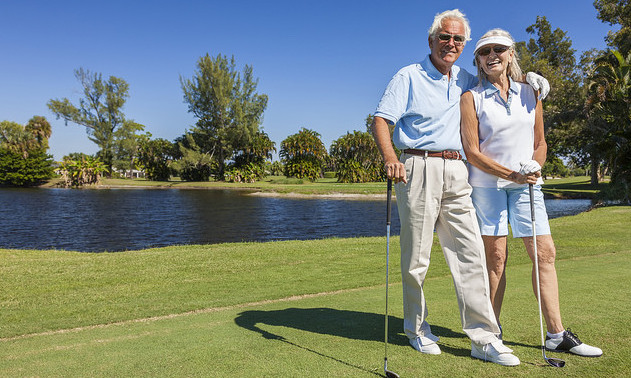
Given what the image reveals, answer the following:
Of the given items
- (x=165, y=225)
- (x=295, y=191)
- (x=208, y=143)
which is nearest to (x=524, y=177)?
(x=165, y=225)

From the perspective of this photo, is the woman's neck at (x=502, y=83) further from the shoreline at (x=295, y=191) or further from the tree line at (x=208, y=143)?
the tree line at (x=208, y=143)

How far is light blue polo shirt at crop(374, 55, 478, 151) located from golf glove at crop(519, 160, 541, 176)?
18.8 inches

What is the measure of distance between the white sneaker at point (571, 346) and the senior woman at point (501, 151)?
10cm

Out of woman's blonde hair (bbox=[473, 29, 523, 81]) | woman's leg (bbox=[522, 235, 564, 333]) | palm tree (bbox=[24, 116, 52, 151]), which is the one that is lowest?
woman's leg (bbox=[522, 235, 564, 333])

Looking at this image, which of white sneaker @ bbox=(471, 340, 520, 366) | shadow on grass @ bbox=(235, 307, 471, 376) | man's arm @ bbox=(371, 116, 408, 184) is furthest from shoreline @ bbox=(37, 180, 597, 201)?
man's arm @ bbox=(371, 116, 408, 184)

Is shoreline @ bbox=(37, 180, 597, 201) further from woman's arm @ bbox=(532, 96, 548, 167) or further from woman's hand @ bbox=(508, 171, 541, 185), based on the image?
woman's hand @ bbox=(508, 171, 541, 185)

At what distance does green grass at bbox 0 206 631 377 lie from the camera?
3170mm

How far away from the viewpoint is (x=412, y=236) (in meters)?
3.49

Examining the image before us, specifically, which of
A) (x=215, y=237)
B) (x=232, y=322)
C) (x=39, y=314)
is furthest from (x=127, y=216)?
(x=232, y=322)

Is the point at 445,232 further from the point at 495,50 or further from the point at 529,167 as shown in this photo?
the point at 495,50

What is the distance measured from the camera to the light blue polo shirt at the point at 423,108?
3439 millimetres

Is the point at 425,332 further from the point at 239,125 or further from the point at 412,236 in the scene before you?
the point at 239,125

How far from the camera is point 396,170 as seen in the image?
3.28 meters

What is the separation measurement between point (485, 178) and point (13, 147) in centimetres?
9084
